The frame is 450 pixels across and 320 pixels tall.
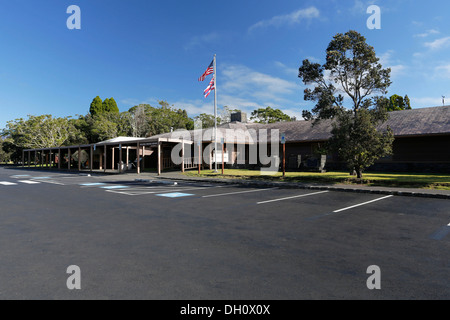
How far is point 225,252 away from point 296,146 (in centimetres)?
2408

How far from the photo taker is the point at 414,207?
340 inches

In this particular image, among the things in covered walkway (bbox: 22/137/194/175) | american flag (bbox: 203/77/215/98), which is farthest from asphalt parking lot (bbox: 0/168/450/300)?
covered walkway (bbox: 22/137/194/175)

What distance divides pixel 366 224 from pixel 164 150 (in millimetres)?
27236

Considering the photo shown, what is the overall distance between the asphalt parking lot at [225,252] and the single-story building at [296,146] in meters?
10.8

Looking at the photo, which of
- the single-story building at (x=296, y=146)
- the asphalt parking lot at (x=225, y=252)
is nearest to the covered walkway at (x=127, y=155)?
the single-story building at (x=296, y=146)

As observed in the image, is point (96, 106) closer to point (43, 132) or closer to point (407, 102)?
point (43, 132)

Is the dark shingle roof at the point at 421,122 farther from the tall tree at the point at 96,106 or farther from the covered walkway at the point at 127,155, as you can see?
the tall tree at the point at 96,106

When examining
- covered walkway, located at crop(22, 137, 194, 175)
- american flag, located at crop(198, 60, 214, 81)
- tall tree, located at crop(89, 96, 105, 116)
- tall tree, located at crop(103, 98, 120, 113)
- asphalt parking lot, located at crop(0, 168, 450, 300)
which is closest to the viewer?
asphalt parking lot, located at crop(0, 168, 450, 300)

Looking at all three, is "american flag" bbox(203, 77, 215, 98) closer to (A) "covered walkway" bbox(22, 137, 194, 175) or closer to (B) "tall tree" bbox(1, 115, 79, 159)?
(A) "covered walkway" bbox(22, 137, 194, 175)

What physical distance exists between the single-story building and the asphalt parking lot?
10.8 meters

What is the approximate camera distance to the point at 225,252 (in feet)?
14.7

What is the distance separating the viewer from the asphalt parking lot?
317cm

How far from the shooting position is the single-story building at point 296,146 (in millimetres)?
20219

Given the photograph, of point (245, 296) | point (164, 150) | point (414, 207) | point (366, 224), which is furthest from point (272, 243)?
point (164, 150)
